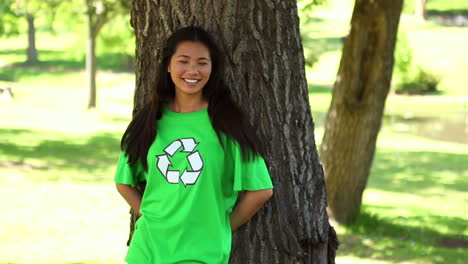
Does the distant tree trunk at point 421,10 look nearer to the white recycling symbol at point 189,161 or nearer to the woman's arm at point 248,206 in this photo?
the woman's arm at point 248,206

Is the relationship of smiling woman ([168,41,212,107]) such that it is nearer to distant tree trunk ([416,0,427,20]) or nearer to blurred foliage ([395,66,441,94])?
blurred foliage ([395,66,441,94])

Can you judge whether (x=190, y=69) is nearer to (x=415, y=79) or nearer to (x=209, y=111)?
(x=209, y=111)

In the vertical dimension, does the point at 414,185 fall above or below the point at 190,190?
below

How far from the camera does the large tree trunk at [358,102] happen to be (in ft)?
31.6

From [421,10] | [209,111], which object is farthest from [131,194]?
[421,10]

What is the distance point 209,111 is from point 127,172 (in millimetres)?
477

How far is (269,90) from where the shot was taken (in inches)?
156

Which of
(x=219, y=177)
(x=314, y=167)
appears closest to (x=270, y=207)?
(x=314, y=167)

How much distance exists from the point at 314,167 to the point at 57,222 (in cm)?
607

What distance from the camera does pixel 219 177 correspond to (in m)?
3.44

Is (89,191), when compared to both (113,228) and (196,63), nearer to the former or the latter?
(113,228)

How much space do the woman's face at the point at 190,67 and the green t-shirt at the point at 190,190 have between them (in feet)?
0.36

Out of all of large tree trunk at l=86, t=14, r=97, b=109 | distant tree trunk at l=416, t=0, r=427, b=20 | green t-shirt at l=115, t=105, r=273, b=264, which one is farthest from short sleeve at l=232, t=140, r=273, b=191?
distant tree trunk at l=416, t=0, r=427, b=20

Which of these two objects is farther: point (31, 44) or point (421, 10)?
point (421, 10)
